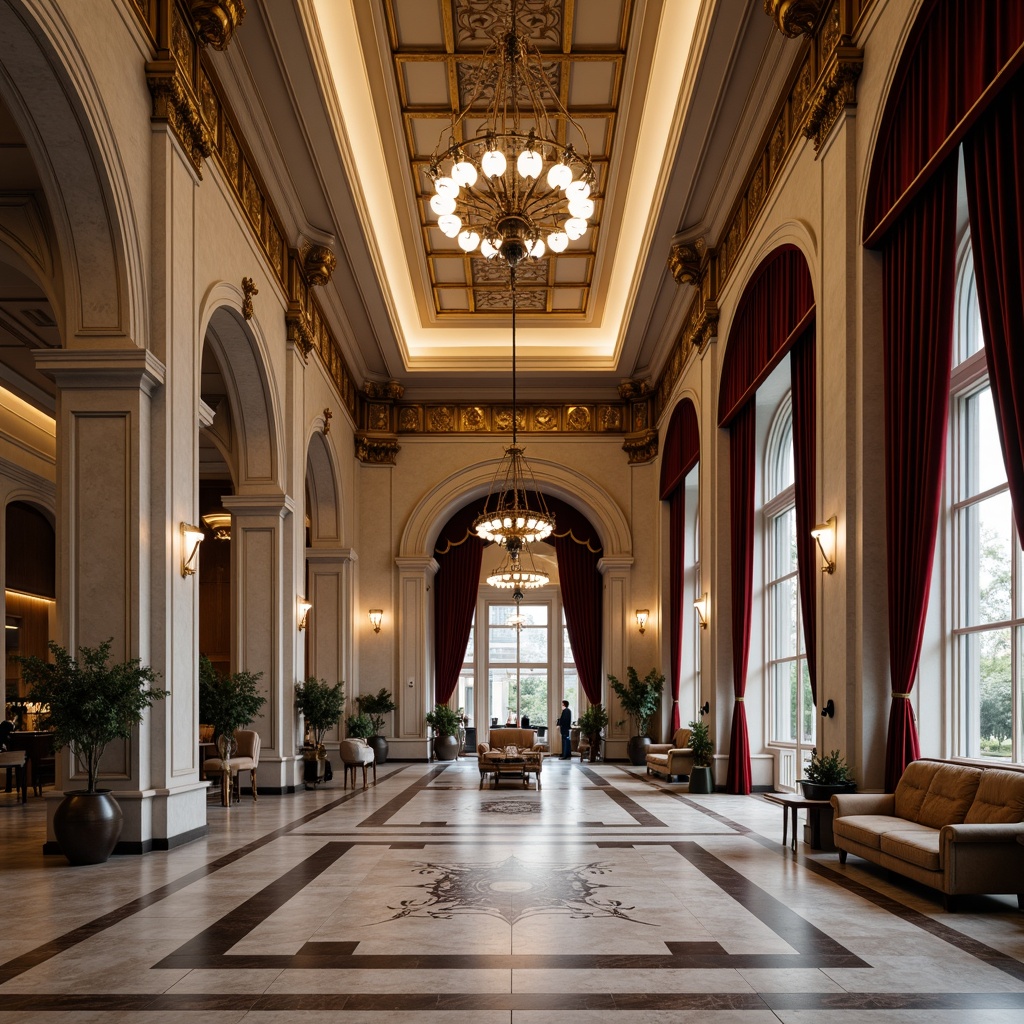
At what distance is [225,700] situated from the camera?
452 inches

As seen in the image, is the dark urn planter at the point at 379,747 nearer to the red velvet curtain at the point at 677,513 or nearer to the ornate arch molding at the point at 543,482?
the ornate arch molding at the point at 543,482

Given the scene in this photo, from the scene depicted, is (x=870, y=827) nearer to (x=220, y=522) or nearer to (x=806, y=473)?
(x=806, y=473)

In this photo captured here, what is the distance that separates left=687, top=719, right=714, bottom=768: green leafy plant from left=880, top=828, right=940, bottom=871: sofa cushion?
22.0 ft

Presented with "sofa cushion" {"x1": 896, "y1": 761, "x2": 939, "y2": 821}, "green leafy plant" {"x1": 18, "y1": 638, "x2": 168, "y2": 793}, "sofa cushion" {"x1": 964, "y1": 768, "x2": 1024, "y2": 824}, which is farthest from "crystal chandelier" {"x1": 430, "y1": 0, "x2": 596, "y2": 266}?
"sofa cushion" {"x1": 964, "y1": 768, "x2": 1024, "y2": 824}

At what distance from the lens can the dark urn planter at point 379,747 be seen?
751 inches

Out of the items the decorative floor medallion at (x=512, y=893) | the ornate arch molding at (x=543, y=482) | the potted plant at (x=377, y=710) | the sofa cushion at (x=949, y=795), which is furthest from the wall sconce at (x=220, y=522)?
the sofa cushion at (x=949, y=795)

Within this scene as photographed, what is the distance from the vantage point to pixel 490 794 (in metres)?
13.5

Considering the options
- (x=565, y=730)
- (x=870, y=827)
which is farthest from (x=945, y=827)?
(x=565, y=730)

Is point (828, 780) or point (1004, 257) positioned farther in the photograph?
point (828, 780)

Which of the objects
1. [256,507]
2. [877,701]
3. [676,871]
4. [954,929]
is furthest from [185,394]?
[954,929]

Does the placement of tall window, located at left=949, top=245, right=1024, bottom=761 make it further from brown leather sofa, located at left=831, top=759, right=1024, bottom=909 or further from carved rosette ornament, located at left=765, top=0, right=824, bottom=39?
carved rosette ornament, located at left=765, top=0, right=824, bottom=39

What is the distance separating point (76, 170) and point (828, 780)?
6.97m

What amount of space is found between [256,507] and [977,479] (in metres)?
8.20

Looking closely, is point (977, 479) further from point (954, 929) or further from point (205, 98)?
point (205, 98)
